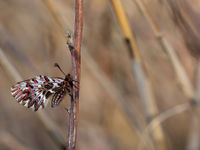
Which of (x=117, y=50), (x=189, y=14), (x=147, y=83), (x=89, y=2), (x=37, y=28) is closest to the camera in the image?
(x=189, y=14)

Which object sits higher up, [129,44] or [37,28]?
[37,28]

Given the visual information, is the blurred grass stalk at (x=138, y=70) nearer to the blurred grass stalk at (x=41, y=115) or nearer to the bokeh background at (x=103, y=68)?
the bokeh background at (x=103, y=68)

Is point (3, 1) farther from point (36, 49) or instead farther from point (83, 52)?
point (83, 52)

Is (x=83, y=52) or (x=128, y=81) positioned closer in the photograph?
(x=83, y=52)

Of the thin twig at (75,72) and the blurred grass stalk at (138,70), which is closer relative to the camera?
the thin twig at (75,72)

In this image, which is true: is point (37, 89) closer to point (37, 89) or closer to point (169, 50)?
point (37, 89)

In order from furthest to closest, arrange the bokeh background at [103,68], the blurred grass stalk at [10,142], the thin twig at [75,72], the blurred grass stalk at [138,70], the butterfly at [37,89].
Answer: the blurred grass stalk at [10,142], the bokeh background at [103,68], the blurred grass stalk at [138,70], the butterfly at [37,89], the thin twig at [75,72]

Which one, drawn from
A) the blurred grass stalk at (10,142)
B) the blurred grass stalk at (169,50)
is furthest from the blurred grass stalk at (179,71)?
the blurred grass stalk at (10,142)

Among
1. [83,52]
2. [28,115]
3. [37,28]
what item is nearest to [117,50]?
[83,52]

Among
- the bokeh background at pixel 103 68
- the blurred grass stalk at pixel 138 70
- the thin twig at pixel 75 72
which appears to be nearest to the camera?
the thin twig at pixel 75 72
